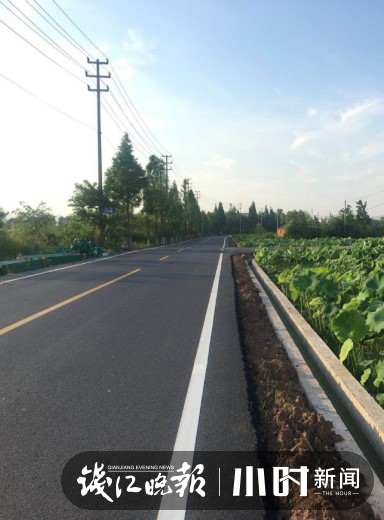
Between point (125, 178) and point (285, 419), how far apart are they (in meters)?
33.5

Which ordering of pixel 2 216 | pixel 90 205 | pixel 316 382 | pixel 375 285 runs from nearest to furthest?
pixel 316 382, pixel 375 285, pixel 2 216, pixel 90 205

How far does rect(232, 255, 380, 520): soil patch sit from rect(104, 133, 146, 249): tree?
3053cm

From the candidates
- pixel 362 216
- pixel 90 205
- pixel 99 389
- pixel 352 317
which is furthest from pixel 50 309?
pixel 362 216

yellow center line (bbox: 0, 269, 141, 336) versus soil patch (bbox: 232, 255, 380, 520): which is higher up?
yellow center line (bbox: 0, 269, 141, 336)

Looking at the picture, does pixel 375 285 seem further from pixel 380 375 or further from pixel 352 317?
pixel 380 375

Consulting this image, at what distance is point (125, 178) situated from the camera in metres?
34.8

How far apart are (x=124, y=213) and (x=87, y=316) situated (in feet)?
102

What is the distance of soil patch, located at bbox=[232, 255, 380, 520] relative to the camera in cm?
204

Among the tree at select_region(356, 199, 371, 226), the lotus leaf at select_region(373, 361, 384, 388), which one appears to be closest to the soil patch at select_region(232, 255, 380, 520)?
the lotus leaf at select_region(373, 361, 384, 388)

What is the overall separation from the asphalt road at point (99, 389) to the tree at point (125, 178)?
28.6 meters

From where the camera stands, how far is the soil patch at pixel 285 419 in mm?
2045

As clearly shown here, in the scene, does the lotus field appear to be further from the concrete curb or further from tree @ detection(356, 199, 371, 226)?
tree @ detection(356, 199, 371, 226)

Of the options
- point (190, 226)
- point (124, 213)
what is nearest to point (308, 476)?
point (124, 213)

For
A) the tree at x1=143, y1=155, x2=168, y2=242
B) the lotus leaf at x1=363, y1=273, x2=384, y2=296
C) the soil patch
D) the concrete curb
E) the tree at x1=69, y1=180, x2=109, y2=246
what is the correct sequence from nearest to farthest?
the soil patch → the concrete curb → the lotus leaf at x1=363, y1=273, x2=384, y2=296 → the tree at x1=69, y1=180, x2=109, y2=246 → the tree at x1=143, y1=155, x2=168, y2=242
